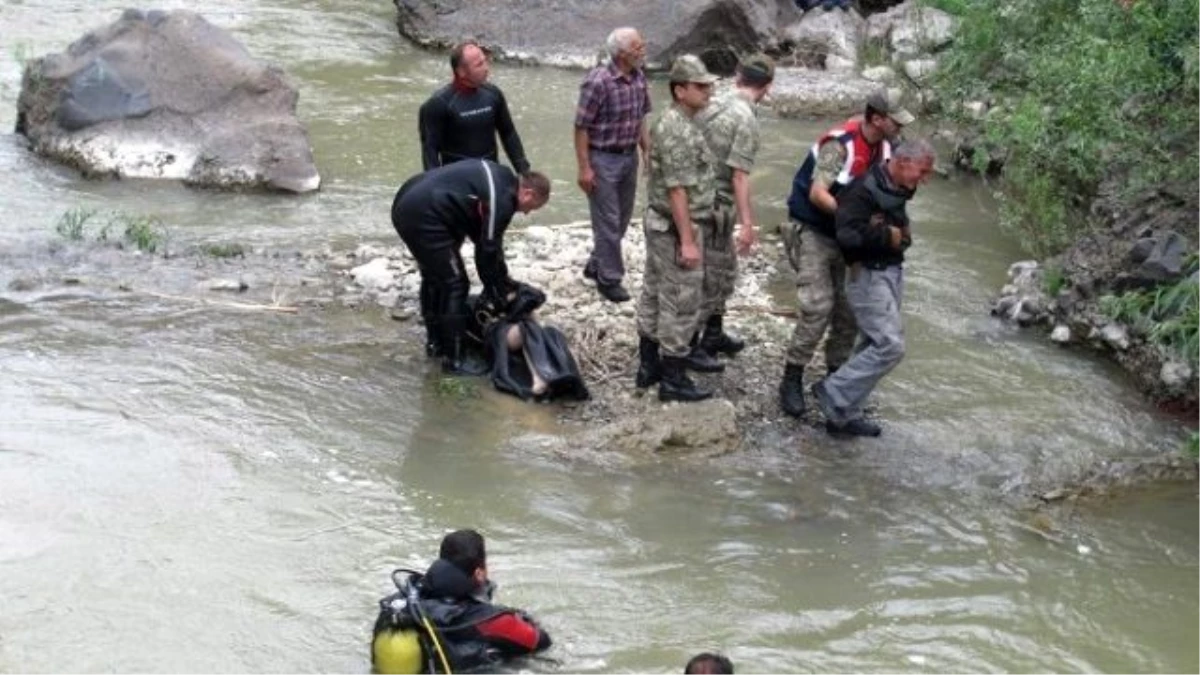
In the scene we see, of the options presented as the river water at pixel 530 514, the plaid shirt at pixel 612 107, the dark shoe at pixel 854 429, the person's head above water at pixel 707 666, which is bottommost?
the river water at pixel 530 514

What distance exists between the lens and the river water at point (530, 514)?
5.79m

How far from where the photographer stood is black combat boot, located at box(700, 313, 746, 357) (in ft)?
26.9

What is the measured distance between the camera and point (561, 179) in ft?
39.9

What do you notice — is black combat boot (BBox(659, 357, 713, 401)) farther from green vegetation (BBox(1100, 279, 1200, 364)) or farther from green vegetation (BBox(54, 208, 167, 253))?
green vegetation (BBox(54, 208, 167, 253))

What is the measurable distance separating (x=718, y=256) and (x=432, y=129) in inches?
71.8

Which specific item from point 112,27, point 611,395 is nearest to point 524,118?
point 112,27

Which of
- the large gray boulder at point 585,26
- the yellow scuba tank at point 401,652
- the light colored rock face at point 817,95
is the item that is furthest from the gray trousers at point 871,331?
the large gray boulder at point 585,26

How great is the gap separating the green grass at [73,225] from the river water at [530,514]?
1.28 ft

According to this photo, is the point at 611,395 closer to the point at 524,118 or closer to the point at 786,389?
the point at 786,389

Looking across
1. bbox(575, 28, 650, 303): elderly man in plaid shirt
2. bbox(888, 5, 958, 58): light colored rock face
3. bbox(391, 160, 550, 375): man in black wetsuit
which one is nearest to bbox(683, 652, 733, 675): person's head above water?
bbox(391, 160, 550, 375): man in black wetsuit

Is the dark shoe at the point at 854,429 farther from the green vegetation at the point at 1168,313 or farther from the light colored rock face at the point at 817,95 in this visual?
the light colored rock face at the point at 817,95

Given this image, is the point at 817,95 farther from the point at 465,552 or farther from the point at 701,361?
the point at 465,552

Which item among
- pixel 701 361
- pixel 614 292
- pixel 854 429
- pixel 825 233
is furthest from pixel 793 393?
pixel 614 292

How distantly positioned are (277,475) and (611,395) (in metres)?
1.86
